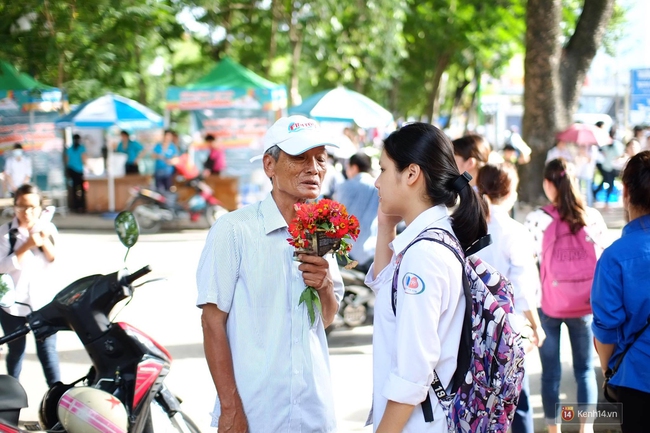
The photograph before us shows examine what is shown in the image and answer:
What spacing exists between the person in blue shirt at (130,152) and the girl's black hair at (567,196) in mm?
16182

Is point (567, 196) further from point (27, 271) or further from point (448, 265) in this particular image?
point (27, 271)

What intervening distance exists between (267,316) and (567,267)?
8.38 ft

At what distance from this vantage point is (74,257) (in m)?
12.6

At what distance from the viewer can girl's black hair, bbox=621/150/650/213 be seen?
10.2 feet

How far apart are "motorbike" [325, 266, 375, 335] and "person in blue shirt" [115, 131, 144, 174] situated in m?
13.1

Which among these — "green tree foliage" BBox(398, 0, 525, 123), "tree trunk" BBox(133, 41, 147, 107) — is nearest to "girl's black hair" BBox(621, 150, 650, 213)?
"tree trunk" BBox(133, 41, 147, 107)

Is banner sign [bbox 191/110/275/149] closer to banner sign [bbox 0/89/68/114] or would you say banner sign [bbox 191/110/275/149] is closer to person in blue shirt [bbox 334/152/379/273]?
banner sign [bbox 0/89/68/114]

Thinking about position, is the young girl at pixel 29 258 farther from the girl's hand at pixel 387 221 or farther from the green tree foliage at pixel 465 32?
the green tree foliage at pixel 465 32

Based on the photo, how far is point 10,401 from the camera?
11.0ft

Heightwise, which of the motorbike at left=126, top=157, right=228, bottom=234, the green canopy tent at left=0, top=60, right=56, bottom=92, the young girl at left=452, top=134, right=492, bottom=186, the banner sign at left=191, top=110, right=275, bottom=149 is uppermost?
the green canopy tent at left=0, top=60, right=56, bottom=92

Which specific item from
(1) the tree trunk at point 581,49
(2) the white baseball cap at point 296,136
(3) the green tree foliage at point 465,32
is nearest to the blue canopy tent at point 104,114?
(1) the tree trunk at point 581,49

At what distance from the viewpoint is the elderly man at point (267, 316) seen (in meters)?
2.59

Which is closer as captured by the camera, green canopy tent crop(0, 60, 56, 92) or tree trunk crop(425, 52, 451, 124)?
green canopy tent crop(0, 60, 56, 92)

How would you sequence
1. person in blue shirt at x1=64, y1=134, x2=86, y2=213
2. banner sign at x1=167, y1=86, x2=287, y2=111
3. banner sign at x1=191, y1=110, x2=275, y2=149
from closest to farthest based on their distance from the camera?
1. banner sign at x1=167, y1=86, x2=287, y2=111
2. banner sign at x1=191, y1=110, x2=275, y2=149
3. person in blue shirt at x1=64, y1=134, x2=86, y2=213
